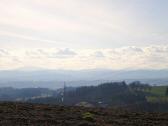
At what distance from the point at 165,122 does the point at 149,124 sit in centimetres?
120

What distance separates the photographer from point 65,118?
56.8 feet

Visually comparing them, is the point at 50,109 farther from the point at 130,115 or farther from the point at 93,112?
the point at 130,115

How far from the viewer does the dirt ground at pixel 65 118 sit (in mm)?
16062

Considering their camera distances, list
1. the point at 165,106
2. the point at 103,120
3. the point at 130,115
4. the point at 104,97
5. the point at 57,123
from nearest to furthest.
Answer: the point at 57,123 < the point at 103,120 < the point at 130,115 < the point at 165,106 < the point at 104,97

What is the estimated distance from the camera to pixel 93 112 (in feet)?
64.9

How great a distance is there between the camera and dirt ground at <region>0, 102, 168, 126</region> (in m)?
16.1

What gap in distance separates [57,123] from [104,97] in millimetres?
174510

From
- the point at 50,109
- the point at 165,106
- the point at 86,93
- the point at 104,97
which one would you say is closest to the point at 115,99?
the point at 104,97

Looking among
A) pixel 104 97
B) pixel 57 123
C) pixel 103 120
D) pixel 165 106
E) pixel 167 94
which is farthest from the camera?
pixel 104 97

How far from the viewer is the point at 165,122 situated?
1728 centimetres

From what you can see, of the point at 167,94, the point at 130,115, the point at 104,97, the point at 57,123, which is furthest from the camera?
the point at 104,97

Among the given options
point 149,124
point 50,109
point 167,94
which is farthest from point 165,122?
point 167,94

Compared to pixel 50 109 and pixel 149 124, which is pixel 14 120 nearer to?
pixel 50 109

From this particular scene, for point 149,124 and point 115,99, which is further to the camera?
point 115,99
